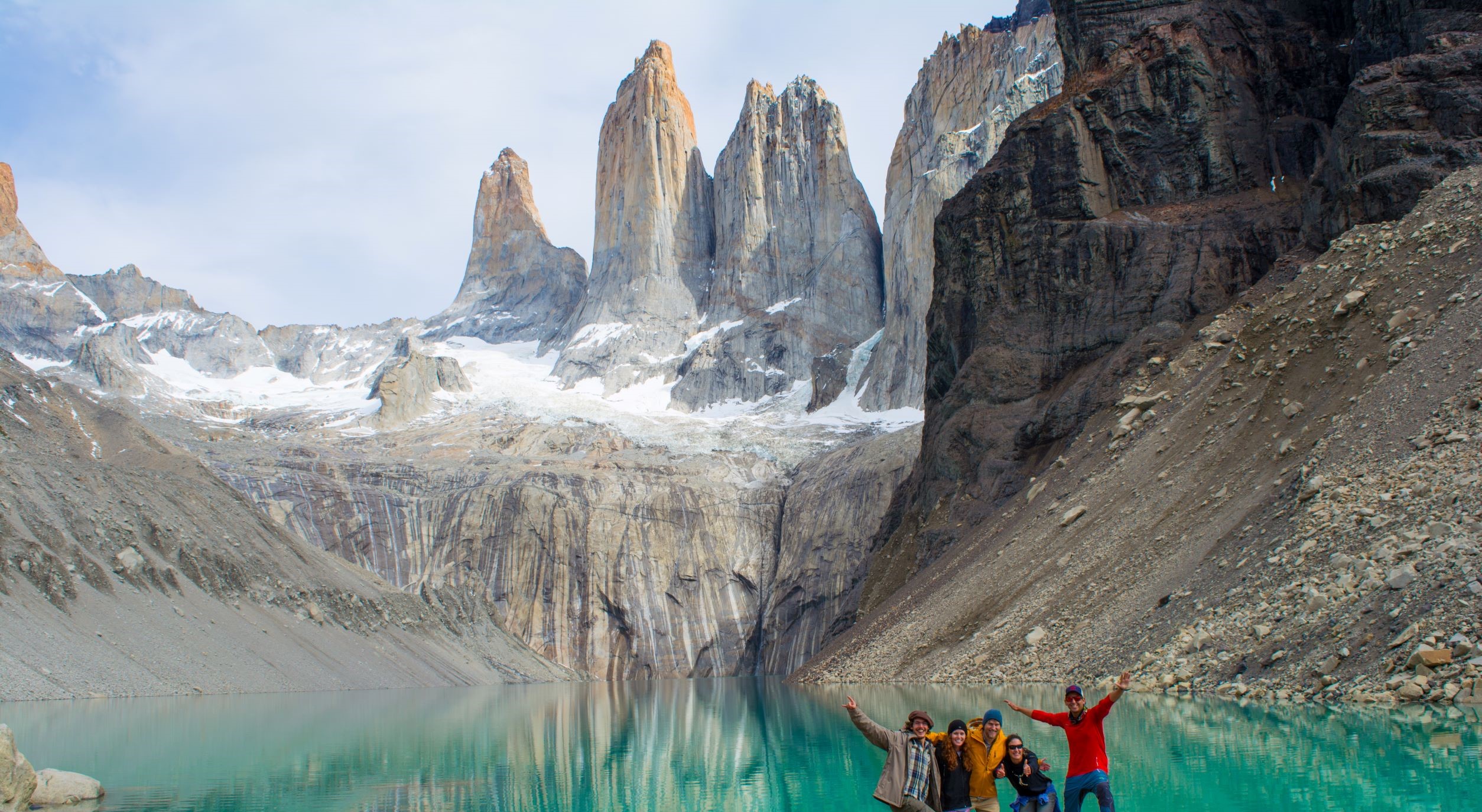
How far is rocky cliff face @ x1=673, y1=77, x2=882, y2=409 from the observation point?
112500 mm

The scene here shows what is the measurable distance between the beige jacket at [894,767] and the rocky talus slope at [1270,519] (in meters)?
8.47

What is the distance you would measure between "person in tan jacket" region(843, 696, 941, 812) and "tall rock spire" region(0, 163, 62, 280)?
162 meters

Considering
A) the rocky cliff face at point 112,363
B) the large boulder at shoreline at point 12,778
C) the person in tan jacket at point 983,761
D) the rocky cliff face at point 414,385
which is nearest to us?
the person in tan jacket at point 983,761

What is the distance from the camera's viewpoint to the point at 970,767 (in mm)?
8945

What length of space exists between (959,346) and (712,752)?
104 ft

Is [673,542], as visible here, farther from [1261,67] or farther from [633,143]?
[633,143]

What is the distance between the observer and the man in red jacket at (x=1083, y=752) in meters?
9.27

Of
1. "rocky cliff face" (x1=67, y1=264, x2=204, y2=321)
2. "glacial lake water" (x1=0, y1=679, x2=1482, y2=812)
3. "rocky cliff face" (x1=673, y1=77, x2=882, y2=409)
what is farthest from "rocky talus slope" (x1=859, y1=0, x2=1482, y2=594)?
"rocky cliff face" (x1=67, y1=264, x2=204, y2=321)

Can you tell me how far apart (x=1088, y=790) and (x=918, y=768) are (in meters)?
1.53

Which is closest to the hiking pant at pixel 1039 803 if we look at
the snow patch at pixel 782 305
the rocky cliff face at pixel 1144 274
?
the rocky cliff face at pixel 1144 274

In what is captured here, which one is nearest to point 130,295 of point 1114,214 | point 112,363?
point 112,363

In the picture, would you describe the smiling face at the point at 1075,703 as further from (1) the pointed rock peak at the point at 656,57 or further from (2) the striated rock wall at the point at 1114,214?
(1) the pointed rock peak at the point at 656,57

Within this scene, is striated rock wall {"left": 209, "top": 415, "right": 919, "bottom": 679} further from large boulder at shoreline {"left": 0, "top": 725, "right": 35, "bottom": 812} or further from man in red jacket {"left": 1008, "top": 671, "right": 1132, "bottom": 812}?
man in red jacket {"left": 1008, "top": 671, "right": 1132, "bottom": 812}

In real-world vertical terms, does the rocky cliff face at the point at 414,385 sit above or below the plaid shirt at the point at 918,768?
above
